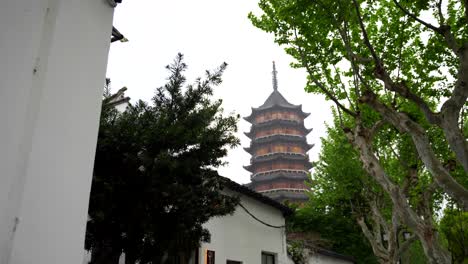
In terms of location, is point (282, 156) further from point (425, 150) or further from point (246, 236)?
point (425, 150)

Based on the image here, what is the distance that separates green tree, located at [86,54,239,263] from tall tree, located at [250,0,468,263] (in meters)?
3.79

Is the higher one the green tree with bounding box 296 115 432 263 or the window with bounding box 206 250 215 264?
the green tree with bounding box 296 115 432 263

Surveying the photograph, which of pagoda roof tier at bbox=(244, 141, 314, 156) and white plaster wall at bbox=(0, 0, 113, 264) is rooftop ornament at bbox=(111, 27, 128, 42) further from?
pagoda roof tier at bbox=(244, 141, 314, 156)

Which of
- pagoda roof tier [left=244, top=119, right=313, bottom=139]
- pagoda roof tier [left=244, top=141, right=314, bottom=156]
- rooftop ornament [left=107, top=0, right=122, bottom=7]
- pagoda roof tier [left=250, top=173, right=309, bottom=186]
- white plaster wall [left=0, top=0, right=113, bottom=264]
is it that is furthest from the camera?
pagoda roof tier [left=244, top=141, right=314, bottom=156]

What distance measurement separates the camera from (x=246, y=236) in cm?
1026

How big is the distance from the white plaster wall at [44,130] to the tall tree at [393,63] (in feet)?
18.6

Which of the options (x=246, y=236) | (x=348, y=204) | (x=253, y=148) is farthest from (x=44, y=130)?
(x=253, y=148)

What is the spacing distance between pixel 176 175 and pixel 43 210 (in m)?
2.47

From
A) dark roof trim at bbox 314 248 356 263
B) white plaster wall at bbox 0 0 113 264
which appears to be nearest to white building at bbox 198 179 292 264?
dark roof trim at bbox 314 248 356 263

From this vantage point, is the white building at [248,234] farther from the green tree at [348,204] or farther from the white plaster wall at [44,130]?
the white plaster wall at [44,130]

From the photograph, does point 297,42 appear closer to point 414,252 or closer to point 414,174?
point 414,174

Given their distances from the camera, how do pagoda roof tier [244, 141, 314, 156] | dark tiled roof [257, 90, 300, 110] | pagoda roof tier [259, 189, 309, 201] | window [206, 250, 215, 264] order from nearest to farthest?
1. window [206, 250, 215, 264]
2. pagoda roof tier [259, 189, 309, 201]
3. pagoda roof tier [244, 141, 314, 156]
4. dark tiled roof [257, 90, 300, 110]

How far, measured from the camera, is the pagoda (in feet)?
149

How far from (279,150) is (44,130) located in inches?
1859
